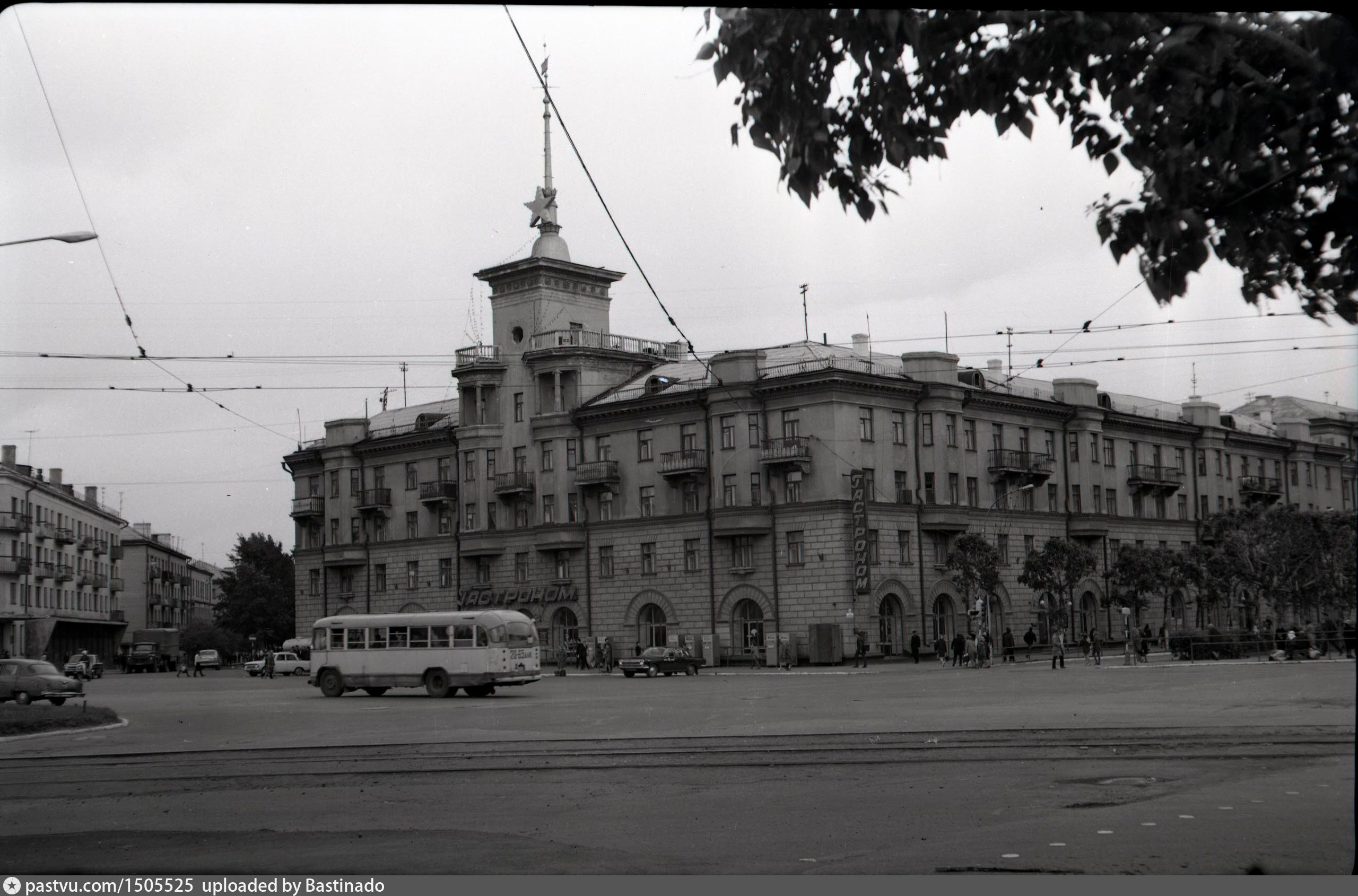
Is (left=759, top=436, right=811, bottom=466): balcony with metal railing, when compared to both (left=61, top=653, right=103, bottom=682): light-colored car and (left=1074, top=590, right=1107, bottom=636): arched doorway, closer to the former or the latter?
→ (left=1074, top=590, right=1107, bottom=636): arched doorway

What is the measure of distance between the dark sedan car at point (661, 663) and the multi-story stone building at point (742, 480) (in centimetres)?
681

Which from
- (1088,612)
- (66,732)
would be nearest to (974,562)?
(1088,612)

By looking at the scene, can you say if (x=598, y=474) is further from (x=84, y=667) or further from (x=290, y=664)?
(x=84, y=667)

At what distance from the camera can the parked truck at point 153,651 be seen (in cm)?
9056

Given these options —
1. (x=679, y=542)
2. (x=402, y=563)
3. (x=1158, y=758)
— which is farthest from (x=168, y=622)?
(x=1158, y=758)

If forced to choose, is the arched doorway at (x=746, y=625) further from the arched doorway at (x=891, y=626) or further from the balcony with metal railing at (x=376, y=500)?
the balcony with metal railing at (x=376, y=500)

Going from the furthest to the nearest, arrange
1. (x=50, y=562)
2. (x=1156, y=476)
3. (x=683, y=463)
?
1. (x=1156, y=476)
2. (x=683, y=463)
3. (x=50, y=562)

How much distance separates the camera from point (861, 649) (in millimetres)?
54719

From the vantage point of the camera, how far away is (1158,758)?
578 inches

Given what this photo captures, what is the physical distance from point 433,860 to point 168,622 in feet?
425

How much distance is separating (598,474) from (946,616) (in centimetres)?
1733

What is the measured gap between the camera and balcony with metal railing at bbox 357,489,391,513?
72.2 meters

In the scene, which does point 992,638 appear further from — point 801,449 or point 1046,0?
point 1046,0

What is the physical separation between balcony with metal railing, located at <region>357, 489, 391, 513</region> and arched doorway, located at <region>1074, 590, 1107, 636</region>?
119ft
